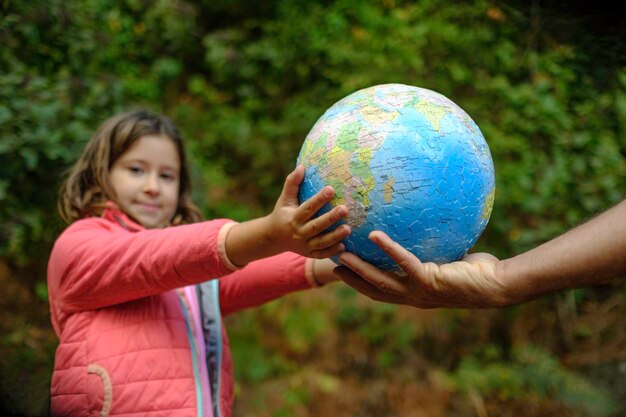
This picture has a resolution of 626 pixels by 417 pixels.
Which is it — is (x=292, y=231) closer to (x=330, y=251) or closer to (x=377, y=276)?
(x=330, y=251)

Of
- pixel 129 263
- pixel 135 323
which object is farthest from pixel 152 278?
pixel 135 323

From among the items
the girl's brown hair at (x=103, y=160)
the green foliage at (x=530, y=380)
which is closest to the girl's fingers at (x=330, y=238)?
the girl's brown hair at (x=103, y=160)

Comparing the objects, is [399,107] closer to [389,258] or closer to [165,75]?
[389,258]

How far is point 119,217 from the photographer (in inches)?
104

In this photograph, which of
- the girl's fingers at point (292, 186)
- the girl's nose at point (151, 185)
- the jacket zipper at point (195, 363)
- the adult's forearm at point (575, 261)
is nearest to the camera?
the adult's forearm at point (575, 261)

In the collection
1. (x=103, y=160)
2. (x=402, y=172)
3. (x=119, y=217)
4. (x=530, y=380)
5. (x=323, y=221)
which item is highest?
(x=103, y=160)

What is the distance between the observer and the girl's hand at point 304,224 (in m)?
1.92

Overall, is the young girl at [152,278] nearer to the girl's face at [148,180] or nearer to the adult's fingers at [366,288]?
the girl's face at [148,180]

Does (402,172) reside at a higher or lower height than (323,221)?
higher

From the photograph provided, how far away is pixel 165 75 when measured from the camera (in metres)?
6.23

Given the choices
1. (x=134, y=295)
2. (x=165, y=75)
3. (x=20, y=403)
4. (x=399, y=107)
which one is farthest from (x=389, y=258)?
(x=165, y=75)

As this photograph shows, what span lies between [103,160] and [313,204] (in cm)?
131

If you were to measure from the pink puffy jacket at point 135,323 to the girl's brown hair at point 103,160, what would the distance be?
0.26m

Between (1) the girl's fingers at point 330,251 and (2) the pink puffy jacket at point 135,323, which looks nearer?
(1) the girl's fingers at point 330,251
